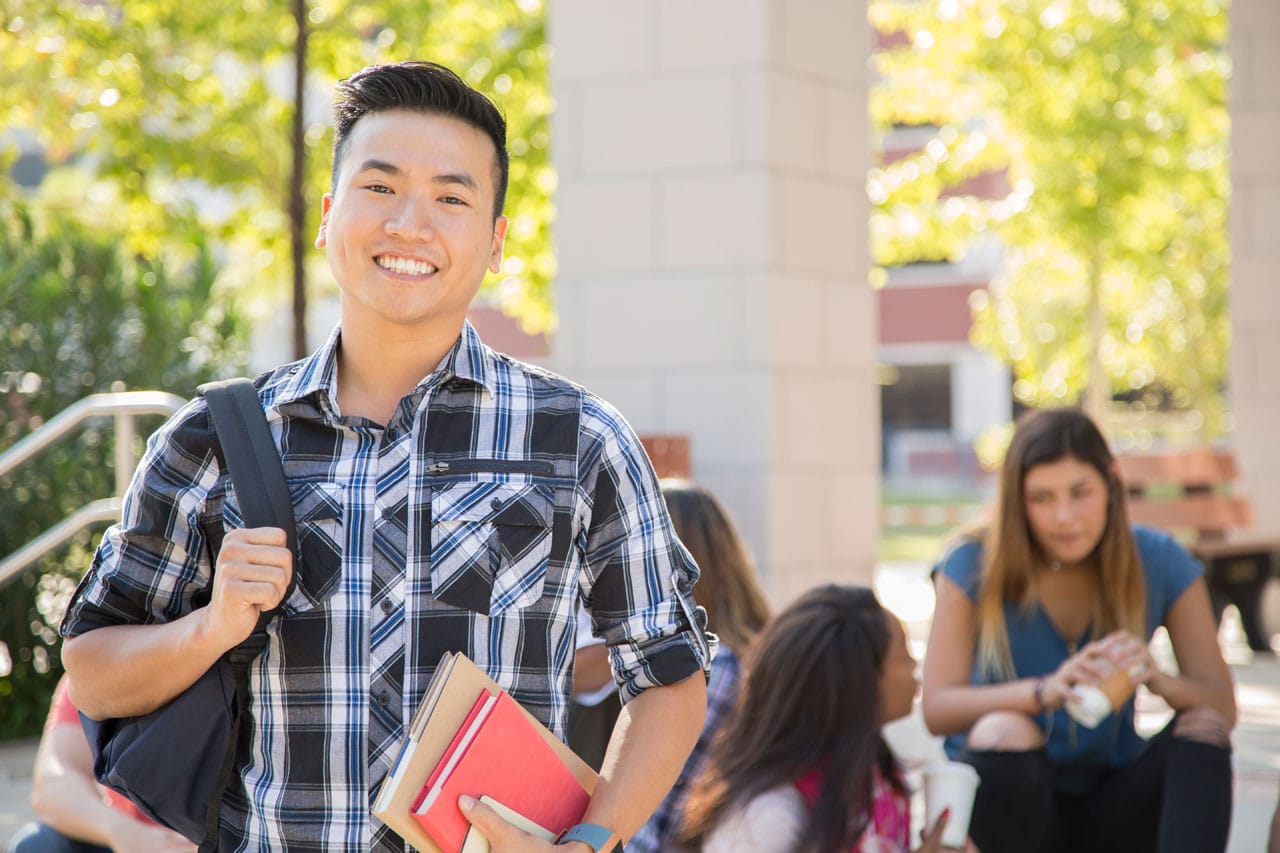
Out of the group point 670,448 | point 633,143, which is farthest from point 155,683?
point 633,143

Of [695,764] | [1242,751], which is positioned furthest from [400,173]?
[1242,751]

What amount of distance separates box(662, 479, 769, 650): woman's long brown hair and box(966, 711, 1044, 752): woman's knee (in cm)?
60

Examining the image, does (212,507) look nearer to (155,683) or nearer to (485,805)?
(155,683)

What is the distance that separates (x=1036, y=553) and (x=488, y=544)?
103 inches

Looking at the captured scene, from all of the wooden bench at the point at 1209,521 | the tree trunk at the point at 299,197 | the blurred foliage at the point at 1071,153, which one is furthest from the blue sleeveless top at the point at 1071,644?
the blurred foliage at the point at 1071,153

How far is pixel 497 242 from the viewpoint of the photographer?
2.13 meters

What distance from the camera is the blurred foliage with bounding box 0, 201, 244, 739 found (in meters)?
6.70

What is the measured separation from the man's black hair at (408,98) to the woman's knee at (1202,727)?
98.4 inches

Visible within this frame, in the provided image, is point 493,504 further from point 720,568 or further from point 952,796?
point 720,568

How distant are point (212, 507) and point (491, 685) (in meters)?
0.42

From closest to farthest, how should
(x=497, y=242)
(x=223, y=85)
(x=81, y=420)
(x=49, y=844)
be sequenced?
(x=497, y=242), (x=49, y=844), (x=81, y=420), (x=223, y=85)

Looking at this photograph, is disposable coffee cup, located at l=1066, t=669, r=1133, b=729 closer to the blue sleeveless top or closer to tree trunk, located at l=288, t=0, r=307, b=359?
the blue sleeveless top

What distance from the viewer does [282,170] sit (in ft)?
41.2

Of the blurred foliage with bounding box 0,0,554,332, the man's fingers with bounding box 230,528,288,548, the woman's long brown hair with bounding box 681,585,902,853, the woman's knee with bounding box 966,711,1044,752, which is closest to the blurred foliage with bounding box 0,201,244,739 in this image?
the woman's long brown hair with bounding box 681,585,902,853
